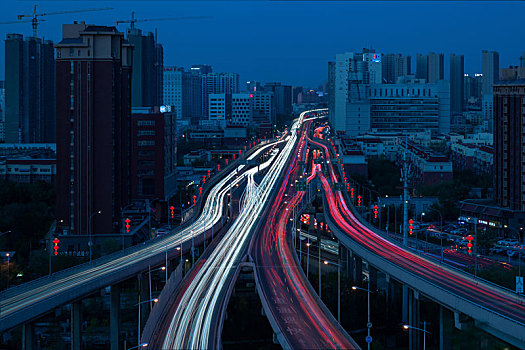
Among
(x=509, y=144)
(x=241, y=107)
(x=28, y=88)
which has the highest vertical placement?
(x=241, y=107)

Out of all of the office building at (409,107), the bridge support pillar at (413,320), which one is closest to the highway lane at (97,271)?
the bridge support pillar at (413,320)

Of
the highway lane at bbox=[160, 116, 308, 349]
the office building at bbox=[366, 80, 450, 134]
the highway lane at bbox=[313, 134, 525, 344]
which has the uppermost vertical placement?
the office building at bbox=[366, 80, 450, 134]

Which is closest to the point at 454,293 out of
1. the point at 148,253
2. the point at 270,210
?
the point at 148,253

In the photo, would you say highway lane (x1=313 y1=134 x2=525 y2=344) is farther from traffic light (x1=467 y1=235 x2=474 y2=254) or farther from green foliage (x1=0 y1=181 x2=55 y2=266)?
green foliage (x1=0 y1=181 x2=55 y2=266)

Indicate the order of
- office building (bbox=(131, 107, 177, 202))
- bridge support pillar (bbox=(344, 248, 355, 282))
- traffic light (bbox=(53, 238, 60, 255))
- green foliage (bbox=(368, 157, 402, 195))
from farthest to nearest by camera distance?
1. green foliage (bbox=(368, 157, 402, 195))
2. office building (bbox=(131, 107, 177, 202))
3. traffic light (bbox=(53, 238, 60, 255))
4. bridge support pillar (bbox=(344, 248, 355, 282))

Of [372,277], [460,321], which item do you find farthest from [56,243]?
[460,321]

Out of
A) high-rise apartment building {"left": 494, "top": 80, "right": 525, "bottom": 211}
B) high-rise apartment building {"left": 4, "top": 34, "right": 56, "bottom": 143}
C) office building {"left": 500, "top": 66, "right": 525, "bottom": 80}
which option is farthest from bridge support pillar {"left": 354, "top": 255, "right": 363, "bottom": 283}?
high-rise apartment building {"left": 4, "top": 34, "right": 56, "bottom": 143}

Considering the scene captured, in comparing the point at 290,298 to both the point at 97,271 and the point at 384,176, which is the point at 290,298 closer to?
the point at 97,271

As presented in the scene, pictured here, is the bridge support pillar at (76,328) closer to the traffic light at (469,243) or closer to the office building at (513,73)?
the traffic light at (469,243)
